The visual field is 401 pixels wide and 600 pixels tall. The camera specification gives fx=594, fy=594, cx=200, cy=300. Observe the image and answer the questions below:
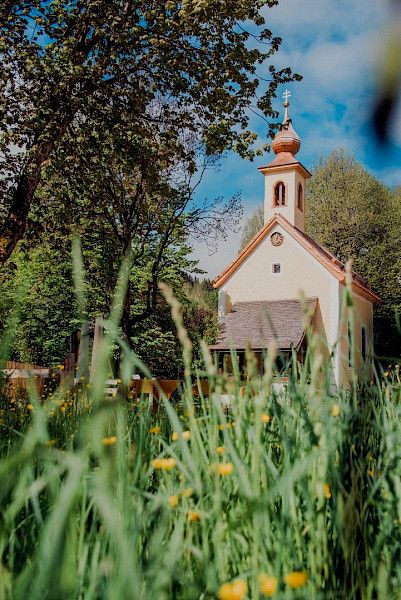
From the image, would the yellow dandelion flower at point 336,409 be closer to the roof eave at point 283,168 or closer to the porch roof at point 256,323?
the porch roof at point 256,323


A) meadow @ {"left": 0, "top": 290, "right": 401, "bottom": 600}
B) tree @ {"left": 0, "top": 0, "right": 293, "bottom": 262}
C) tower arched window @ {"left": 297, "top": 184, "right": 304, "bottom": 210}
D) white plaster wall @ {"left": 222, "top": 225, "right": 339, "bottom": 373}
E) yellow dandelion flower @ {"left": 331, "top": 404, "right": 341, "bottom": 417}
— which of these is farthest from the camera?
tower arched window @ {"left": 297, "top": 184, "right": 304, "bottom": 210}

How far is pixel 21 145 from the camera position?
983 centimetres

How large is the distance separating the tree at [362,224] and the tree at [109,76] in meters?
21.9

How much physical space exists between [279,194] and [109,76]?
1828 centimetres

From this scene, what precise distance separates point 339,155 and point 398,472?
34.6 metres

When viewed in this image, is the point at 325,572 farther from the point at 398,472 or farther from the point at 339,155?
the point at 339,155

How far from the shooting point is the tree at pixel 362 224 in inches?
1201

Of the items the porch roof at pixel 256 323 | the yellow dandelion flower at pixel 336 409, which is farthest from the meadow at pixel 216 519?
the porch roof at pixel 256 323

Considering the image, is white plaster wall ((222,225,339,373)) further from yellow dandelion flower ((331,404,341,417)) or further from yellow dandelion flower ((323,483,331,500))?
yellow dandelion flower ((323,483,331,500))

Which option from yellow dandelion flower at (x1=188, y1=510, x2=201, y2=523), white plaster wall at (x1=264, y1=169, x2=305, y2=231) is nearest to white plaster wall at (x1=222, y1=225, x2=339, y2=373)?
white plaster wall at (x1=264, y1=169, x2=305, y2=231)

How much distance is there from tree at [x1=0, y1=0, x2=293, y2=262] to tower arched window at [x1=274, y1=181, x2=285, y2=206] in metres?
17.3

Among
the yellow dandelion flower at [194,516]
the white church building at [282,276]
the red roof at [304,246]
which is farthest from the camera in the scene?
the red roof at [304,246]

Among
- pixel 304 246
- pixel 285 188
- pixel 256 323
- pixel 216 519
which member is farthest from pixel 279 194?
pixel 216 519

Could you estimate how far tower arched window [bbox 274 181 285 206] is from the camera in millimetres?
27188
